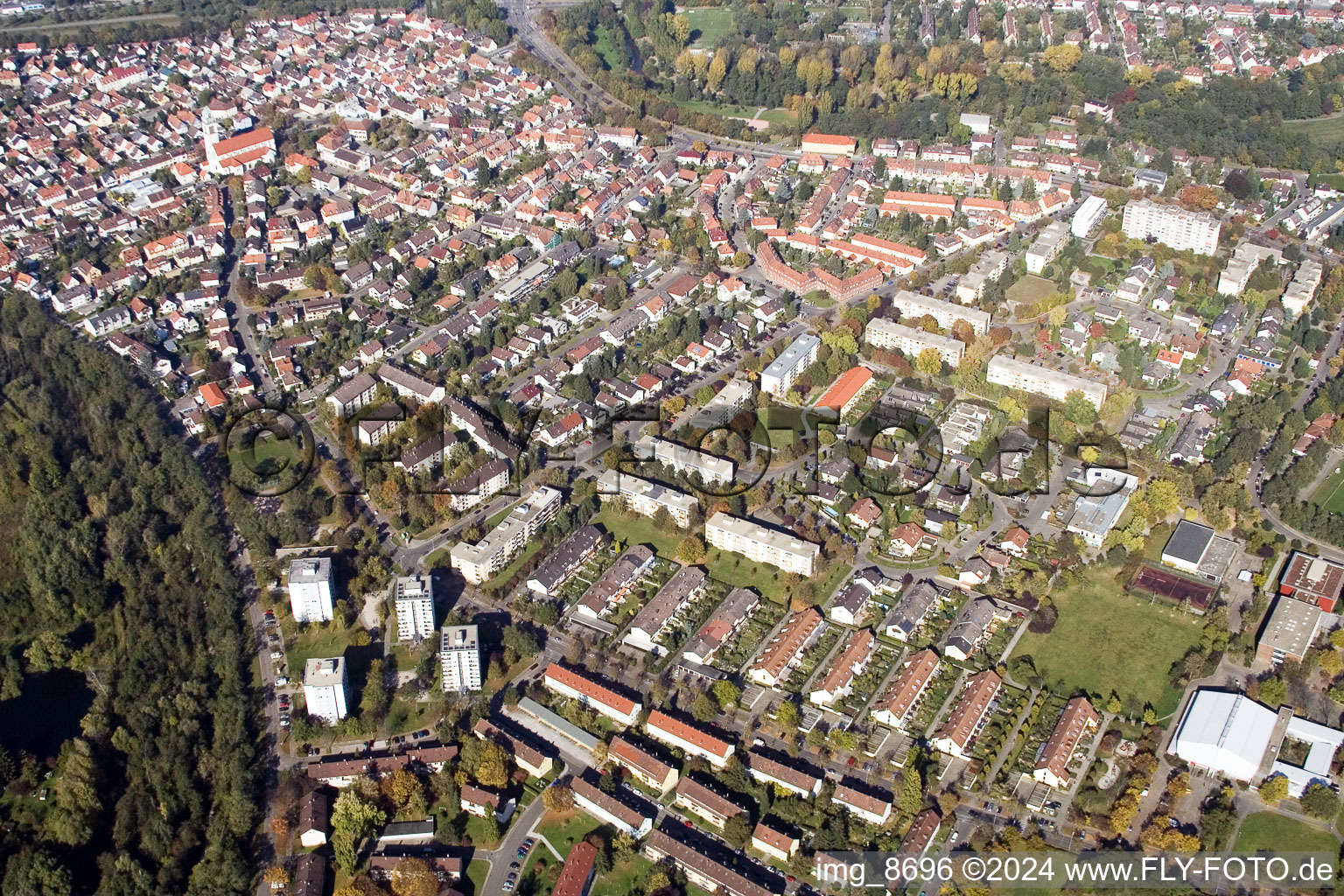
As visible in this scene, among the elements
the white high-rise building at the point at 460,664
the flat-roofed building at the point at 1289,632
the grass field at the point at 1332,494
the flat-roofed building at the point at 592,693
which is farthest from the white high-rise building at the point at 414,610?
the grass field at the point at 1332,494

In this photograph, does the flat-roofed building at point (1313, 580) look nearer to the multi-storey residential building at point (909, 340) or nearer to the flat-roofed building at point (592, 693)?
the multi-storey residential building at point (909, 340)

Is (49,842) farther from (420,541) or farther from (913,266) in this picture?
(913,266)

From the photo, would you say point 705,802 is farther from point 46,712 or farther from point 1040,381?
point 1040,381

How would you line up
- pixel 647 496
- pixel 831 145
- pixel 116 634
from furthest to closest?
pixel 831 145, pixel 647 496, pixel 116 634

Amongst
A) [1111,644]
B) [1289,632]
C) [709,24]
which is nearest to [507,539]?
[1111,644]

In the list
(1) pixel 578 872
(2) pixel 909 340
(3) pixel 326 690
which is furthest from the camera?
(2) pixel 909 340

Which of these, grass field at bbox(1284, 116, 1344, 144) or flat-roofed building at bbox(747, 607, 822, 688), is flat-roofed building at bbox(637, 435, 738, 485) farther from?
grass field at bbox(1284, 116, 1344, 144)

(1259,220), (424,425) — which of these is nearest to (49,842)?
(424,425)
